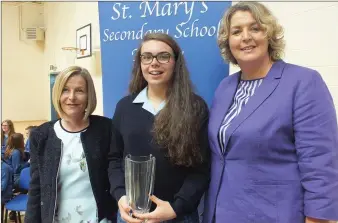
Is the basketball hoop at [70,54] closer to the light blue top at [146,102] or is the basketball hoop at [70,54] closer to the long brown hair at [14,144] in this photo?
the long brown hair at [14,144]

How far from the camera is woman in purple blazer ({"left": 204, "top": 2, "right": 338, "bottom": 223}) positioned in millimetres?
1019

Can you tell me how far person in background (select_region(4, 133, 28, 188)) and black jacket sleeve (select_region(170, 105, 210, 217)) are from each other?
3.05 metres

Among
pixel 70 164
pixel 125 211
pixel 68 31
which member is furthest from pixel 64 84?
pixel 68 31

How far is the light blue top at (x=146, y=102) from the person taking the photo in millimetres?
1348

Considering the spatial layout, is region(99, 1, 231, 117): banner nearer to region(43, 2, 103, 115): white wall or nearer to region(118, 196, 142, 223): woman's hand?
region(118, 196, 142, 223): woman's hand

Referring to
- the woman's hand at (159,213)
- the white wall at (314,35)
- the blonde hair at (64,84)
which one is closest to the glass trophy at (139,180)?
the woman's hand at (159,213)

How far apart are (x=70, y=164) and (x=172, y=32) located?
88cm

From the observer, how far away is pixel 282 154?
1.09 meters

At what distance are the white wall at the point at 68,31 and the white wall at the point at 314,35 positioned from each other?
119 inches

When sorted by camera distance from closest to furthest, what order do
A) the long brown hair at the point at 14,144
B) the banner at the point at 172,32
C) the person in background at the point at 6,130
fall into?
the banner at the point at 172,32 < the long brown hair at the point at 14,144 < the person in background at the point at 6,130

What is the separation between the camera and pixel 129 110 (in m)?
1.37

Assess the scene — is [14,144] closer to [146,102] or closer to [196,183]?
[146,102]

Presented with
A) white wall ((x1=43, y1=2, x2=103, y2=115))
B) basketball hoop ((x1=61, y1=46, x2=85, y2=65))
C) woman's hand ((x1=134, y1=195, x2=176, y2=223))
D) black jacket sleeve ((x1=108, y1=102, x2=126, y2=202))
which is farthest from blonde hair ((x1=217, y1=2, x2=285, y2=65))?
basketball hoop ((x1=61, y1=46, x2=85, y2=65))

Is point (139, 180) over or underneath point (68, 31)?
Result: underneath
